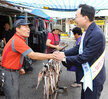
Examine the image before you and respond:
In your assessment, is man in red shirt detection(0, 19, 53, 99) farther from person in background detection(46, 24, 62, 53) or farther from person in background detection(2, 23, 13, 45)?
person in background detection(2, 23, 13, 45)

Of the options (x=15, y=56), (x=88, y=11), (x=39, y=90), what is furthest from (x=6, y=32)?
(x=88, y=11)

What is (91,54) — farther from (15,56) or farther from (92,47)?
(15,56)

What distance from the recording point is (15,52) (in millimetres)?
2203

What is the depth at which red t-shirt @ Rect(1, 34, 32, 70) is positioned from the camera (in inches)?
84.8

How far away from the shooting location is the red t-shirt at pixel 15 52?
2154 mm

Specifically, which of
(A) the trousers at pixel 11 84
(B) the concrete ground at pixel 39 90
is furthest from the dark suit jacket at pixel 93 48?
(B) the concrete ground at pixel 39 90

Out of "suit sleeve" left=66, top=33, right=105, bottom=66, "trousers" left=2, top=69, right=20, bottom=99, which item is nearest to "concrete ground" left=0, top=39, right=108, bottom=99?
"trousers" left=2, top=69, right=20, bottom=99

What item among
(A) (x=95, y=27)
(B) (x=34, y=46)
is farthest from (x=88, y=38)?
(B) (x=34, y=46)

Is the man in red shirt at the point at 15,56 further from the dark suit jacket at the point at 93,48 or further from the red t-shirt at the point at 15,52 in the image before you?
the dark suit jacket at the point at 93,48

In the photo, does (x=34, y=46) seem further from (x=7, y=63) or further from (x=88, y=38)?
(x=88, y=38)

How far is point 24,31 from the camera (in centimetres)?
232

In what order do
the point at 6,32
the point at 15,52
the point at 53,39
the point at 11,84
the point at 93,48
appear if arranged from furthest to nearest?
the point at 6,32 < the point at 53,39 < the point at 11,84 < the point at 15,52 < the point at 93,48

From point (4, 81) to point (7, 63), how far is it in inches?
12.5

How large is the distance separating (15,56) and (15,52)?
0.23 ft
